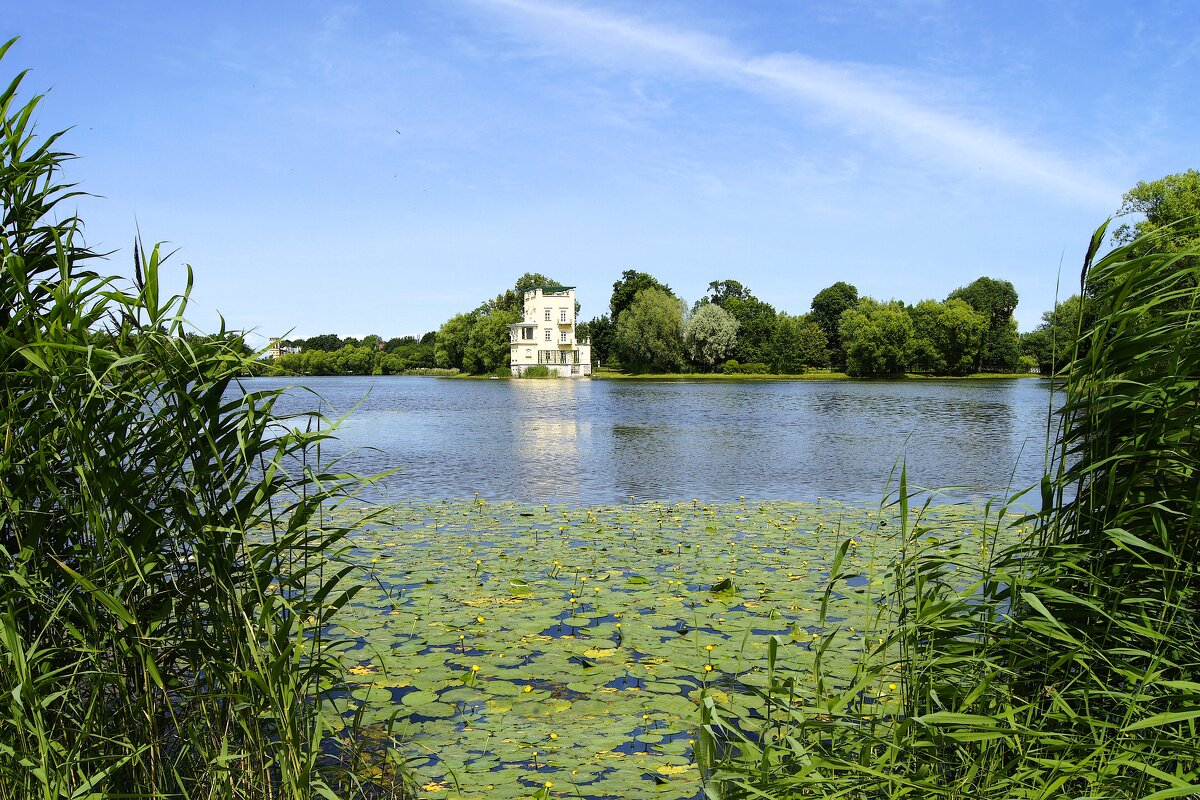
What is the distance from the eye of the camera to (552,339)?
9138 centimetres

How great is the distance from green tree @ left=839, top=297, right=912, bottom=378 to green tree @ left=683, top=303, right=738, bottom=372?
14189 mm

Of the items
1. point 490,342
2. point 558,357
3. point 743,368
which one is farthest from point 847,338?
point 490,342

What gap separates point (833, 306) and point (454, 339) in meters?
53.2

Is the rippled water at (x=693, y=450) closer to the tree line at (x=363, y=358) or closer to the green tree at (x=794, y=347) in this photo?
the green tree at (x=794, y=347)

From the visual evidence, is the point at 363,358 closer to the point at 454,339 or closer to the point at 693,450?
the point at 454,339

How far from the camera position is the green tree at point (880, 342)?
8731 cm

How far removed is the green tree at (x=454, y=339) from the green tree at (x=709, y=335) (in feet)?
119

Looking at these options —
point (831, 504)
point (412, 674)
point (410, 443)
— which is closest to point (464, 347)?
point (410, 443)

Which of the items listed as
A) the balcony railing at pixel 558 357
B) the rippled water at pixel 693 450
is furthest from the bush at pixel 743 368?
the rippled water at pixel 693 450

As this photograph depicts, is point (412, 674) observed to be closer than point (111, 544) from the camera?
No

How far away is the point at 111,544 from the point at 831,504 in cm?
1175

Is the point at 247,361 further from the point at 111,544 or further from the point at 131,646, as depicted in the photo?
the point at 131,646

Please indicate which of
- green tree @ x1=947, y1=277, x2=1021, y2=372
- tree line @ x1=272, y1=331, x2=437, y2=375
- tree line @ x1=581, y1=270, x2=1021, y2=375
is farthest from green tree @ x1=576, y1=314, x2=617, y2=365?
green tree @ x1=947, y1=277, x2=1021, y2=372

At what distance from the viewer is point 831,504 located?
1327 cm
